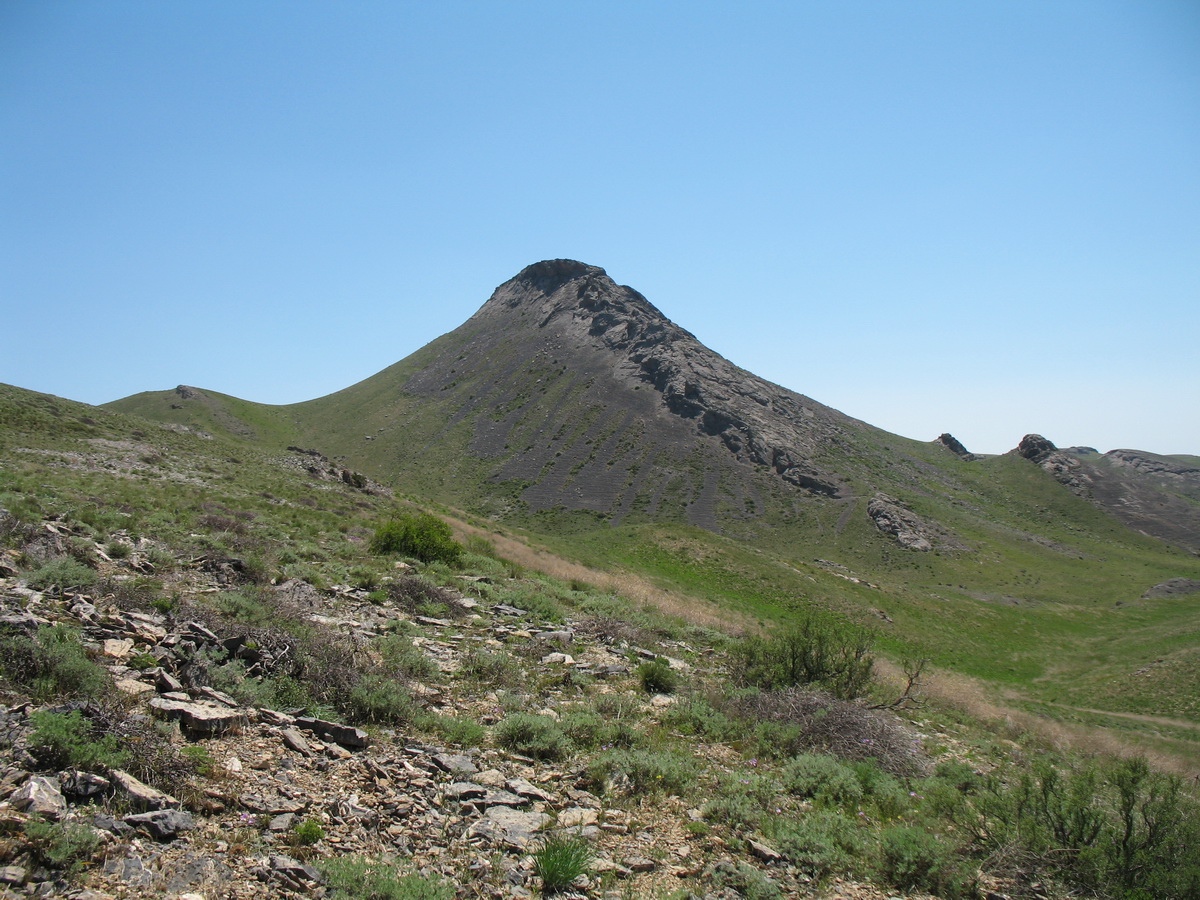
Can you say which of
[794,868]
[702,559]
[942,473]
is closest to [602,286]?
[942,473]

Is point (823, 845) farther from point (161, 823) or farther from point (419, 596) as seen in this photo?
point (419, 596)

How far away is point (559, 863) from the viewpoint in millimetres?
4531

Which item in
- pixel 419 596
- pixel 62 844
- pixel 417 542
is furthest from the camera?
pixel 417 542

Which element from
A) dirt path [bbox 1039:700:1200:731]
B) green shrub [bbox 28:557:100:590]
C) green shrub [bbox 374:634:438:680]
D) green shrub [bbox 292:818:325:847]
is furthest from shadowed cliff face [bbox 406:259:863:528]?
green shrub [bbox 292:818:325:847]

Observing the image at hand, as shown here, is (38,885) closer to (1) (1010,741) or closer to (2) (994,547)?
(1) (1010,741)

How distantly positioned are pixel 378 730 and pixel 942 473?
11262 cm

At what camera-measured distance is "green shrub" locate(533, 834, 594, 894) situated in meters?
4.50

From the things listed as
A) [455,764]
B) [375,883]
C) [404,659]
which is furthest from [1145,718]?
[375,883]

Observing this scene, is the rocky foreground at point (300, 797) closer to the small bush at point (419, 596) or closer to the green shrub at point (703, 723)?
the green shrub at point (703, 723)

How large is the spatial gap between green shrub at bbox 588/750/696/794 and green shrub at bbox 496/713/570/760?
1.54 ft

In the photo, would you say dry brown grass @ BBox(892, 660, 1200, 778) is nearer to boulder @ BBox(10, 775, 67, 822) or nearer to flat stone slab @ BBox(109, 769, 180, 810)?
flat stone slab @ BBox(109, 769, 180, 810)

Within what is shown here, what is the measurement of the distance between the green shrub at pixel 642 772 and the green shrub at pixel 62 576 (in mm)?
7052

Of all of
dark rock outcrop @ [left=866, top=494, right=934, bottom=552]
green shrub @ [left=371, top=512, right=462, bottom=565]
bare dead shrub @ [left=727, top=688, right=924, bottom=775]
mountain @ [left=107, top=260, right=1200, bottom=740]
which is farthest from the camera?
dark rock outcrop @ [left=866, top=494, right=934, bottom=552]

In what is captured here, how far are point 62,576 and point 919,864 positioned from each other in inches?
409
